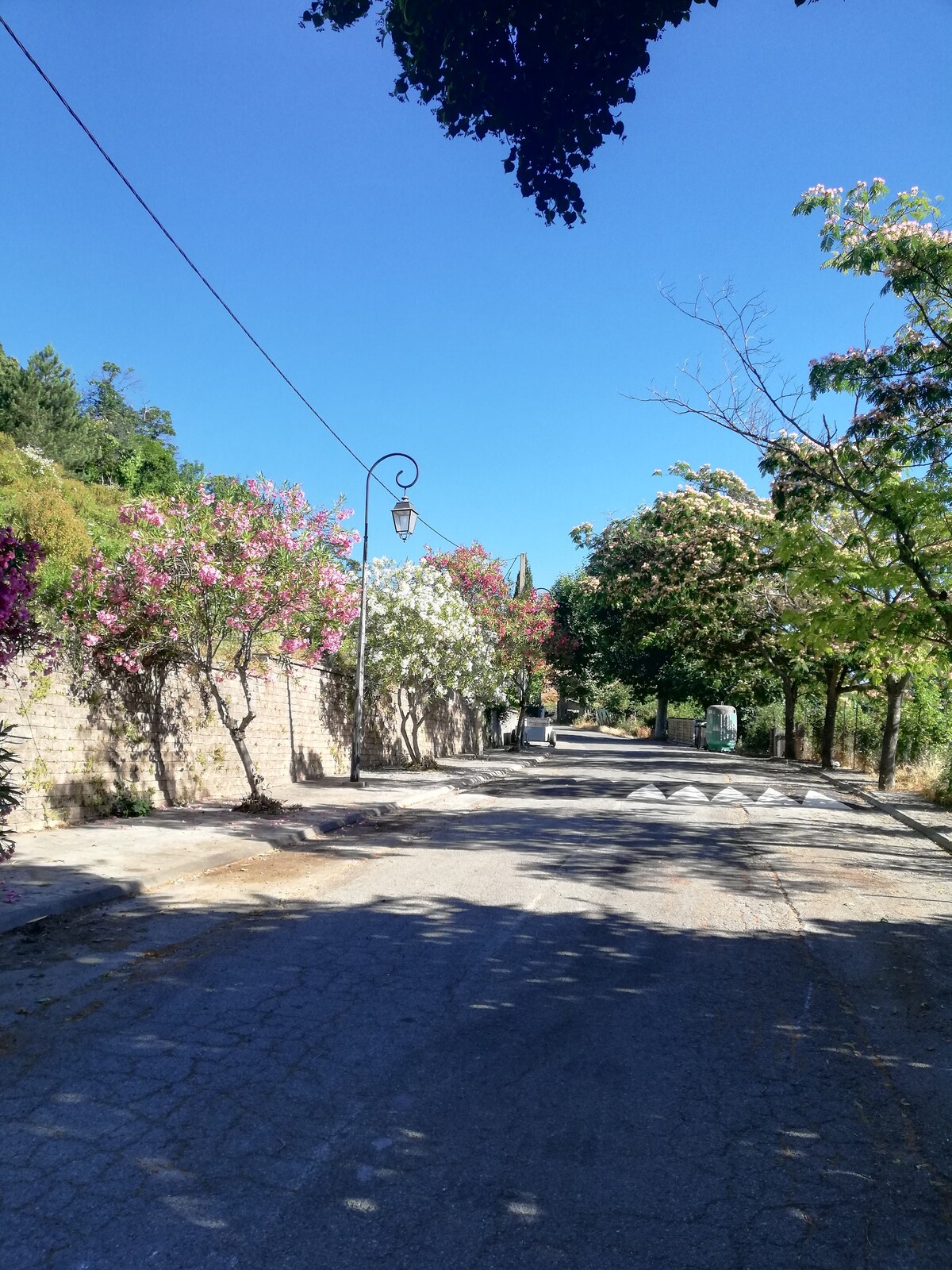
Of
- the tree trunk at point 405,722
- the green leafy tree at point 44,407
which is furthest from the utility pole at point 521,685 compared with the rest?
the green leafy tree at point 44,407

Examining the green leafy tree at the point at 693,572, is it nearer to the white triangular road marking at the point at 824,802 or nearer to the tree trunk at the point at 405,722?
the white triangular road marking at the point at 824,802

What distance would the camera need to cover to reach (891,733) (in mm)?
21203

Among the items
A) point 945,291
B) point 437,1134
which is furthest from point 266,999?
point 945,291

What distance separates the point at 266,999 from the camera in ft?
15.8

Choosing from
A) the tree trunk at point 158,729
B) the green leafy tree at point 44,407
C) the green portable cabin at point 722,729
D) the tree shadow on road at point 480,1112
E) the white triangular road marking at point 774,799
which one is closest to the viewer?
the tree shadow on road at point 480,1112

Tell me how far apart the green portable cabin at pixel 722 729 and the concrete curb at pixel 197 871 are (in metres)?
28.9

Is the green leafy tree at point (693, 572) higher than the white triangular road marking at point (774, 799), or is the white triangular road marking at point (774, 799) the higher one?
the green leafy tree at point (693, 572)

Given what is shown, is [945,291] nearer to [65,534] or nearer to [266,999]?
[266,999]

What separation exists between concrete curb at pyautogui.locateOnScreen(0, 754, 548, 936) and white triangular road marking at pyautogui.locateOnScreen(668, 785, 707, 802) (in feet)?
15.7

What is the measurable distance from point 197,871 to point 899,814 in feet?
41.1

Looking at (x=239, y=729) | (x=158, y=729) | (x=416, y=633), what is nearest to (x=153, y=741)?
(x=158, y=729)

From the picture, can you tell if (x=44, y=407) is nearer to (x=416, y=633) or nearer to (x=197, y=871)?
(x=416, y=633)

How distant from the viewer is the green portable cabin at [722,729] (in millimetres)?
43188

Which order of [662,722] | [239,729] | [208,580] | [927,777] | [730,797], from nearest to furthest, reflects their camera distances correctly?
[208,580] → [239,729] → [730,797] → [927,777] → [662,722]
